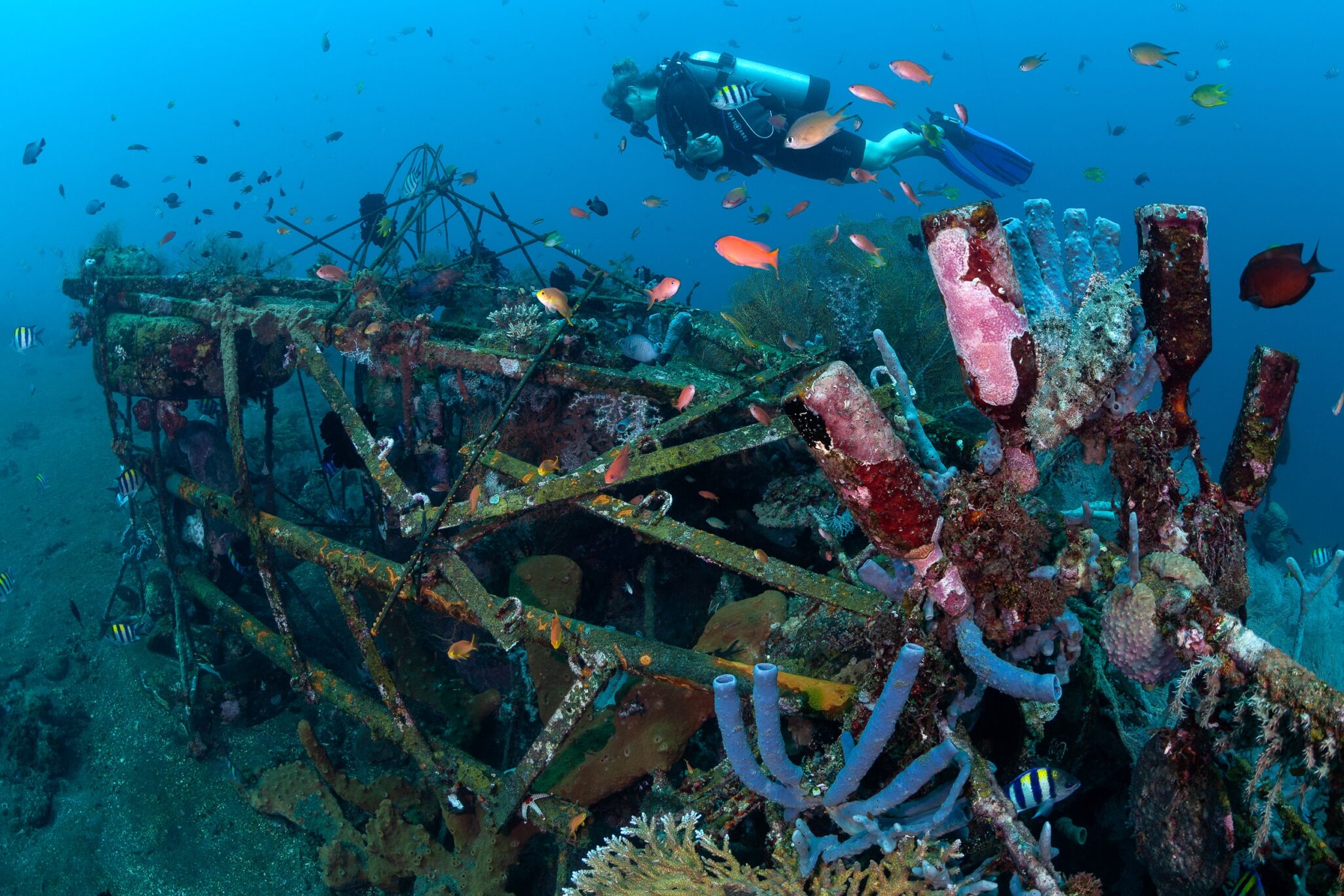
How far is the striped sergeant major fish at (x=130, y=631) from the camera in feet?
18.7

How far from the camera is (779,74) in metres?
11.6

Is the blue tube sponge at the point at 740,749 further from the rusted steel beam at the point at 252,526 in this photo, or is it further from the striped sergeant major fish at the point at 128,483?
the striped sergeant major fish at the point at 128,483

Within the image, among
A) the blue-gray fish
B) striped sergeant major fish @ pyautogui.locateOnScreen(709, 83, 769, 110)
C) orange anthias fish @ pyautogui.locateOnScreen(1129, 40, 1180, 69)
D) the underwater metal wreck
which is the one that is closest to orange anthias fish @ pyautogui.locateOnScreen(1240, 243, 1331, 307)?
the underwater metal wreck

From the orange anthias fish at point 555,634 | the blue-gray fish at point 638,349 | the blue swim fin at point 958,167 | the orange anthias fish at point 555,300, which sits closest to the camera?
the orange anthias fish at point 555,634

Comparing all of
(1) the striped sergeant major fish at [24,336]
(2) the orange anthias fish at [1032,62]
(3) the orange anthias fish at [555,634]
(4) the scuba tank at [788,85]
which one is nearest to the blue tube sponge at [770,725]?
(3) the orange anthias fish at [555,634]

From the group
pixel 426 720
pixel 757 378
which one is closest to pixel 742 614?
pixel 757 378

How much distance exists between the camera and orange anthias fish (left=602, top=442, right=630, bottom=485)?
3533mm

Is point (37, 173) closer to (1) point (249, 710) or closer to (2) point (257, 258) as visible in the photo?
(2) point (257, 258)

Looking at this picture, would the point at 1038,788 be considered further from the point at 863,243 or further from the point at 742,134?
the point at 742,134

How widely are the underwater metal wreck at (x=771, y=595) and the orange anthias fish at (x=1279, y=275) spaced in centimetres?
93

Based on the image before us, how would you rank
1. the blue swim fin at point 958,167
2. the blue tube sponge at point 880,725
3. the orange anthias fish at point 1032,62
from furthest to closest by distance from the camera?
the blue swim fin at point 958,167 < the orange anthias fish at point 1032,62 < the blue tube sponge at point 880,725

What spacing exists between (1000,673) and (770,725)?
0.74m

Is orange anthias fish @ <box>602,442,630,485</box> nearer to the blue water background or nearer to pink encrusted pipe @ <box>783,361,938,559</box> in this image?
pink encrusted pipe @ <box>783,361,938,559</box>

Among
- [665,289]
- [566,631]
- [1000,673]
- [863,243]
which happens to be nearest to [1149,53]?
[863,243]
